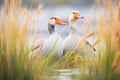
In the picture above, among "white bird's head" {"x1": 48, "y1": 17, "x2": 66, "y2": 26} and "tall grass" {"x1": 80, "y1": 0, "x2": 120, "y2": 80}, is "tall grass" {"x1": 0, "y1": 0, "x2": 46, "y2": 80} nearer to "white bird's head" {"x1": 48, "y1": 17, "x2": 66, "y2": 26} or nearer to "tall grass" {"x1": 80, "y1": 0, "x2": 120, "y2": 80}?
"white bird's head" {"x1": 48, "y1": 17, "x2": 66, "y2": 26}

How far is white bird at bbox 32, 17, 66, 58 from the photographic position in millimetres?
3354

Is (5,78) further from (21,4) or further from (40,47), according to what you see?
(21,4)

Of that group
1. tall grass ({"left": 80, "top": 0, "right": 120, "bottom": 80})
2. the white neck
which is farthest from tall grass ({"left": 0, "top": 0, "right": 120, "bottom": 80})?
the white neck

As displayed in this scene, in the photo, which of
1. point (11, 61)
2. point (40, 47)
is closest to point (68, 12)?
point (40, 47)

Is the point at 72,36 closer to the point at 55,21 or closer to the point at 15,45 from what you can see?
the point at 55,21

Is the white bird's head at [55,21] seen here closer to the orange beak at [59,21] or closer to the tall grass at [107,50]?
the orange beak at [59,21]

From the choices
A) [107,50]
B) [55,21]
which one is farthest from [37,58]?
[107,50]

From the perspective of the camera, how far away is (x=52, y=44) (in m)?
3.36

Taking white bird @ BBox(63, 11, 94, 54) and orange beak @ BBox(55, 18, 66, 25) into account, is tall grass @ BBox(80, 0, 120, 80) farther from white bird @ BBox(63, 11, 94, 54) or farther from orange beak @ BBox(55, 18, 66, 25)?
orange beak @ BBox(55, 18, 66, 25)

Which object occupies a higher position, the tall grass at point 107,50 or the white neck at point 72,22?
the white neck at point 72,22

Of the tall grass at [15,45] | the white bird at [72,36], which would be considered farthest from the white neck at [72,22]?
the tall grass at [15,45]

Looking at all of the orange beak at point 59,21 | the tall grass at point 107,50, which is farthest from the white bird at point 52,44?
the tall grass at point 107,50

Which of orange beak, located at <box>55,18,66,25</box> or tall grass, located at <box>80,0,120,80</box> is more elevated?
orange beak, located at <box>55,18,66,25</box>

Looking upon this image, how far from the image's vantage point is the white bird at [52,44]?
3354mm
